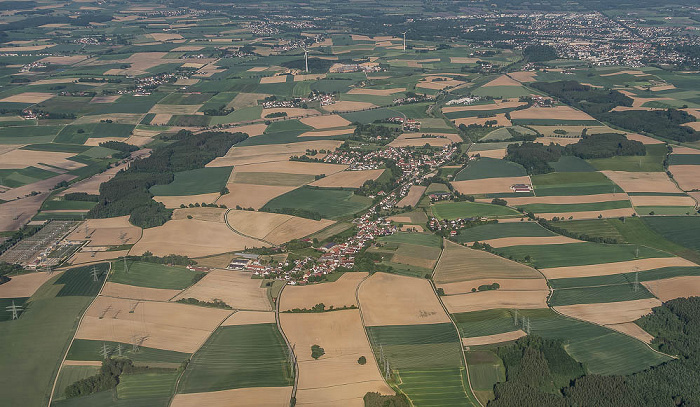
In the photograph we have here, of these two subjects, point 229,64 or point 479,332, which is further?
point 229,64

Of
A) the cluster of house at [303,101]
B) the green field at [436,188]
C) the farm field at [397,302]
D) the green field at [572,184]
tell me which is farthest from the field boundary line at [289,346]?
the cluster of house at [303,101]

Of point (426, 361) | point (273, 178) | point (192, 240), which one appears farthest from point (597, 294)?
point (273, 178)

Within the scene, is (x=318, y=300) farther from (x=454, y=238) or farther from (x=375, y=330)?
(x=454, y=238)

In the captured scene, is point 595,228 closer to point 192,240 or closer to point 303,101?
point 192,240

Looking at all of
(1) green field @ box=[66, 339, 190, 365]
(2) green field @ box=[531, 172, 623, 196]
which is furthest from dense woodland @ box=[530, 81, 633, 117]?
(1) green field @ box=[66, 339, 190, 365]

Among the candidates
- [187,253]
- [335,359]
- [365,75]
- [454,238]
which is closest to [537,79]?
[365,75]
